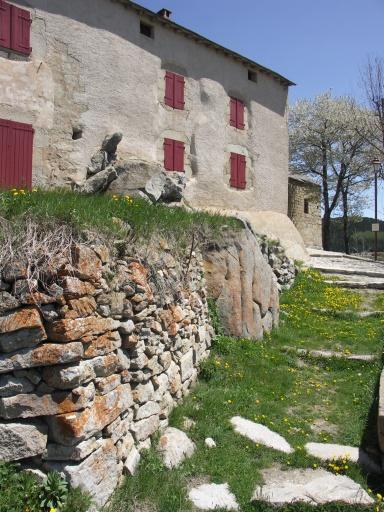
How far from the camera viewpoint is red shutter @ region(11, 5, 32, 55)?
1260cm

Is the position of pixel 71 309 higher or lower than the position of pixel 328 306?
higher

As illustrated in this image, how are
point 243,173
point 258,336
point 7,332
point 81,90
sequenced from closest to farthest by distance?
1. point 7,332
2. point 258,336
3. point 81,90
4. point 243,173

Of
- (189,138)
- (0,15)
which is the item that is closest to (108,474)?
(0,15)

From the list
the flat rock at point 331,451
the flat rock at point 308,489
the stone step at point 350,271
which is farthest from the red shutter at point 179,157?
the flat rock at point 308,489

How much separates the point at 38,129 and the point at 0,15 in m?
2.96

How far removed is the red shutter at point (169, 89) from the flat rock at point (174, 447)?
529 inches

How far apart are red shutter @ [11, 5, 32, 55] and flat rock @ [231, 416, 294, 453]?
11281 mm

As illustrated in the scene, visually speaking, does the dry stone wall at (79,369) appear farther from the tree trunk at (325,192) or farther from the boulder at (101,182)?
the tree trunk at (325,192)

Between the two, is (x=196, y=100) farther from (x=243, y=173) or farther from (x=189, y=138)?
(x=243, y=173)

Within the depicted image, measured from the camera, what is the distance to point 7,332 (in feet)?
13.7

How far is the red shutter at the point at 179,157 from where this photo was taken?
674 inches

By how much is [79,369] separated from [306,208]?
1000 inches

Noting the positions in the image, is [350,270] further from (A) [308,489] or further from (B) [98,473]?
(B) [98,473]

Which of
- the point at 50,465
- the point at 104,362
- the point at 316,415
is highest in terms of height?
the point at 104,362
